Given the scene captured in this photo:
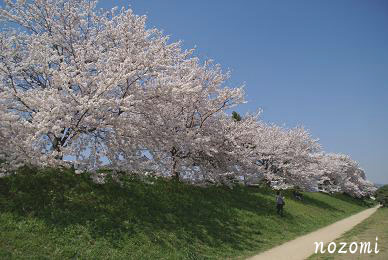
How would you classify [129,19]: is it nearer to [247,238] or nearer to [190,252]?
[190,252]

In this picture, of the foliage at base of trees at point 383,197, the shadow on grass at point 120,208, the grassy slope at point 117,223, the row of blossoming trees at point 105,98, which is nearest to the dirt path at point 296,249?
the grassy slope at point 117,223

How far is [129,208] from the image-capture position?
550 inches

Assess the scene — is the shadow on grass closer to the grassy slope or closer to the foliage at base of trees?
the grassy slope

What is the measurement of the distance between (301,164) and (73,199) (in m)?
30.1

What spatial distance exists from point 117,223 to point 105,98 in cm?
481

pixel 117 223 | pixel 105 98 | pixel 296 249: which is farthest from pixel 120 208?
pixel 296 249

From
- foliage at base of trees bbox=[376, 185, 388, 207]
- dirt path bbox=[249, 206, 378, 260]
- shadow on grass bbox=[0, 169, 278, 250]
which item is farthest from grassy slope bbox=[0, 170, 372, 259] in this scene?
foliage at base of trees bbox=[376, 185, 388, 207]

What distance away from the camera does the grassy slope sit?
1019cm

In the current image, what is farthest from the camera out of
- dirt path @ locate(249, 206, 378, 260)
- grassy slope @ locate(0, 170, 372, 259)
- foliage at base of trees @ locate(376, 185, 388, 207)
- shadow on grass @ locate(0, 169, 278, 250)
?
foliage at base of trees @ locate(376, 185, 388, 207)

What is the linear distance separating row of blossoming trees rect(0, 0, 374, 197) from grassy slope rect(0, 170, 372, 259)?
4.38 ft

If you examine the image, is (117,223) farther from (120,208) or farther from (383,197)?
(383,197)

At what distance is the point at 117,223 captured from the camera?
12.4m

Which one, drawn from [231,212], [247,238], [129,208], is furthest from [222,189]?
[129,208]

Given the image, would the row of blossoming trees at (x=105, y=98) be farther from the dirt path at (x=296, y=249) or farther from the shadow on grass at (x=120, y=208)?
the dirt path at (x=296, y=249)
